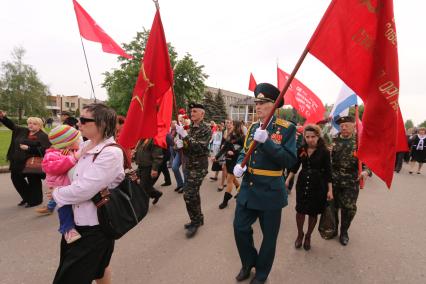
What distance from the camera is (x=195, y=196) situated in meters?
4.00

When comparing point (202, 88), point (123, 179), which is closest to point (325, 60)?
point (123, 179)

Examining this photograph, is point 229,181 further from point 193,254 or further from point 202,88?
point 202,88

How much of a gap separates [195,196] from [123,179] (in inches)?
83.3

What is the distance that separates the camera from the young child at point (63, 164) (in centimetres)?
188

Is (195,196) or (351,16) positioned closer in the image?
(351,16)

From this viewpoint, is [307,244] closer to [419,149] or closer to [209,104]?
[419,149]

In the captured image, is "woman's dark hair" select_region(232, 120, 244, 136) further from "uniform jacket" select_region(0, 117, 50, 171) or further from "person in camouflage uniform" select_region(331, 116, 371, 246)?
"uniform jacket" select_region(0, 117, 50, 171)

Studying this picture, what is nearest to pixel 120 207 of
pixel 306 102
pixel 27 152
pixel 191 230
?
pixel 191 230

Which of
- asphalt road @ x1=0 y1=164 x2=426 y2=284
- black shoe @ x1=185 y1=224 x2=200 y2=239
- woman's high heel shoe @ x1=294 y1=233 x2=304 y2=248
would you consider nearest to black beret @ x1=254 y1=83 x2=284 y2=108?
asphalt road @ x1=0 y1=164 x2=426 y2=284

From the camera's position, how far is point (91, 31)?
3.85 metres

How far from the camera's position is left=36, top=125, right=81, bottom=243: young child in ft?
6.16

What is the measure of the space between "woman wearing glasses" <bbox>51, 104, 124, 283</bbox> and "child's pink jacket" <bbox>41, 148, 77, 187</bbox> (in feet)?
0.34

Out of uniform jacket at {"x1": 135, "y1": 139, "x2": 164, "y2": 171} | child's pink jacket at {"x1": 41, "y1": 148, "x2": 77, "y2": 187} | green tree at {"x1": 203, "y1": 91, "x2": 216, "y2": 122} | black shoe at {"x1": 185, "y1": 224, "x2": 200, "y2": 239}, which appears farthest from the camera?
green tree at {"x1": 203, "y1": 91, "x2": 216, "y2": 122}

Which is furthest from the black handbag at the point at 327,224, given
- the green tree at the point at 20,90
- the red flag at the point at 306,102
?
the green tree at the point at 20,90
